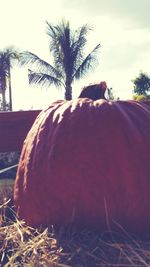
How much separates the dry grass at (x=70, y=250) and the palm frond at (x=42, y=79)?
2322cm

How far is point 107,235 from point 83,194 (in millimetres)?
219

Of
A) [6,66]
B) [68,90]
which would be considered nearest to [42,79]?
[68,90]

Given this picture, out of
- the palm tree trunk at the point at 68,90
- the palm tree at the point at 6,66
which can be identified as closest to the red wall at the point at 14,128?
the palm tree trunk at the point at 68,90

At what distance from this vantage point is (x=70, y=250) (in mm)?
1849

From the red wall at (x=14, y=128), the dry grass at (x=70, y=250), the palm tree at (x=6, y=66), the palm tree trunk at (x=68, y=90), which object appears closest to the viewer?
the dry grass at (x=70, y=250)

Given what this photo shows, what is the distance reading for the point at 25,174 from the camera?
7.72 feet

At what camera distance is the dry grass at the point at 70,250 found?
68.0 inches

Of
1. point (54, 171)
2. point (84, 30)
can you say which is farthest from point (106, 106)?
point (84, 30)

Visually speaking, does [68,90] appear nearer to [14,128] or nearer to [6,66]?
[6,66]

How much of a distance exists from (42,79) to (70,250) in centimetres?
2384

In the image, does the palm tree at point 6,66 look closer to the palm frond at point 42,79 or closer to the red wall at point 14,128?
the palm frond at point 42,79

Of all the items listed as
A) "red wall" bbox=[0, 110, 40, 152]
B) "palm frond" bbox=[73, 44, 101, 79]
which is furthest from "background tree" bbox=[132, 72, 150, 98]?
"red wall" bbox=[0, 110, 40, 152]

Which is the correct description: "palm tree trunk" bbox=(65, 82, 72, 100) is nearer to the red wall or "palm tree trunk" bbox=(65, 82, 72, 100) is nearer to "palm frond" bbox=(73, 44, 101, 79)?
"palm frond" bbox=(73, 44, 101, 79)

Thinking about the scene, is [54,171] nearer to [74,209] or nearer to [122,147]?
[74,209]
